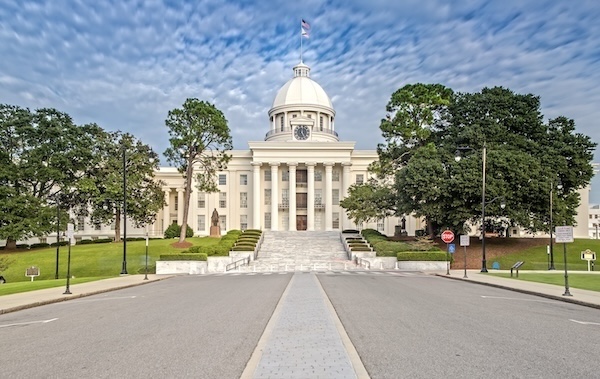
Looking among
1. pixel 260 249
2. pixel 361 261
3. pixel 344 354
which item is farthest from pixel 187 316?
pixel 260 249

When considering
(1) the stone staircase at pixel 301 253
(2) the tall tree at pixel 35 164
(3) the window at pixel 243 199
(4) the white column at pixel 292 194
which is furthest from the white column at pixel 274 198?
(2) the tall tree at pixel 35 164

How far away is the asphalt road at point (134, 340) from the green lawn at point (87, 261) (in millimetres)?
Result: 24622

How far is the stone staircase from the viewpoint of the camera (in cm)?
4150

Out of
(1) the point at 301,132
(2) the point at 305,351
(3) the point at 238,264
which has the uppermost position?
(1) the point at 301,132

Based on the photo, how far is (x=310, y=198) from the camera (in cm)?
6962

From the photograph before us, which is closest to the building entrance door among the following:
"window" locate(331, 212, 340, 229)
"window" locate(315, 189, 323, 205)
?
"window" locate(315, 189, 323, 205)

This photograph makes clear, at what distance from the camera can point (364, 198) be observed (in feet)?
173

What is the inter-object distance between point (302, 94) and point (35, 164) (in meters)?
44.7

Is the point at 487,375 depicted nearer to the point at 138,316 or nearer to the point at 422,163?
the point at 138,316

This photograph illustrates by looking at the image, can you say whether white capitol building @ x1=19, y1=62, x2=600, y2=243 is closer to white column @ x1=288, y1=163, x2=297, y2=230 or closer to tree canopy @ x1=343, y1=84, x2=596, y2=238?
white column @ x1=288, y1=163, x2=297, y2=230

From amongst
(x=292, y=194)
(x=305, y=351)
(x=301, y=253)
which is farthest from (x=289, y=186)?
(x=305, y=351)

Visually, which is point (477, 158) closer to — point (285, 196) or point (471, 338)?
point (285, 196)

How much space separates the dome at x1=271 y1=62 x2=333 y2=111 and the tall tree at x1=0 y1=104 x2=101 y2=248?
35.5m

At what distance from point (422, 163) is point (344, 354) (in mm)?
39284
